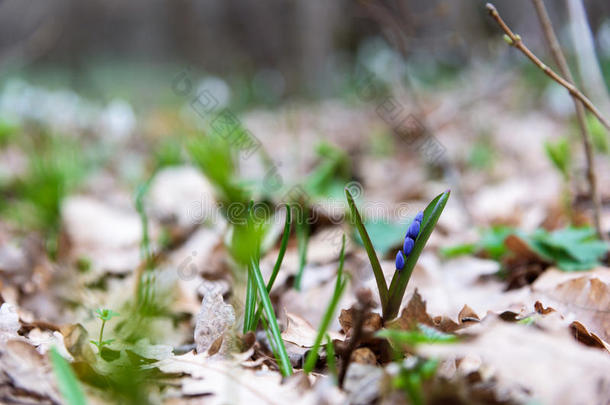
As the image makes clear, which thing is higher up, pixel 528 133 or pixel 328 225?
pixel 328 225

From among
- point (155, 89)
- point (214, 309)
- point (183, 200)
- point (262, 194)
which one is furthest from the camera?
point (155, 89)

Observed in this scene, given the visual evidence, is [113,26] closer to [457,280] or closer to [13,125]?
[13,125]

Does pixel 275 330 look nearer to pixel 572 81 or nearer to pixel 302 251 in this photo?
pixel 302 251

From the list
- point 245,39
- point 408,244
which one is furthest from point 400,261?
point 245,39

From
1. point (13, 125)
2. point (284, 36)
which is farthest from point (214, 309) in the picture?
point (284, 36)

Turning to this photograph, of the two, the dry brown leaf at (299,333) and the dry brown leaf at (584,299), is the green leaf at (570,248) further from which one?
the dry brown leaf at (299,333)

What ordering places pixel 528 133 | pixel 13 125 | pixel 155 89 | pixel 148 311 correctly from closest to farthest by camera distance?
pixel 148 311 < pixel 13 125 < pixel 528 133 < pixel 155 89

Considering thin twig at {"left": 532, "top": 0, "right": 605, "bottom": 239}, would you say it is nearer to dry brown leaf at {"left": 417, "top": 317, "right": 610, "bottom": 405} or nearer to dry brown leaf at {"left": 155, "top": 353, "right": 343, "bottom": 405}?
dry brown leaf at {"left": 417, "top": 317, "right": 610, "bottom": 405}

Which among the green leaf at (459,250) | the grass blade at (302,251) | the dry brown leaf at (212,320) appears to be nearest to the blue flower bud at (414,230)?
the dry brown leaf at (212,320)
